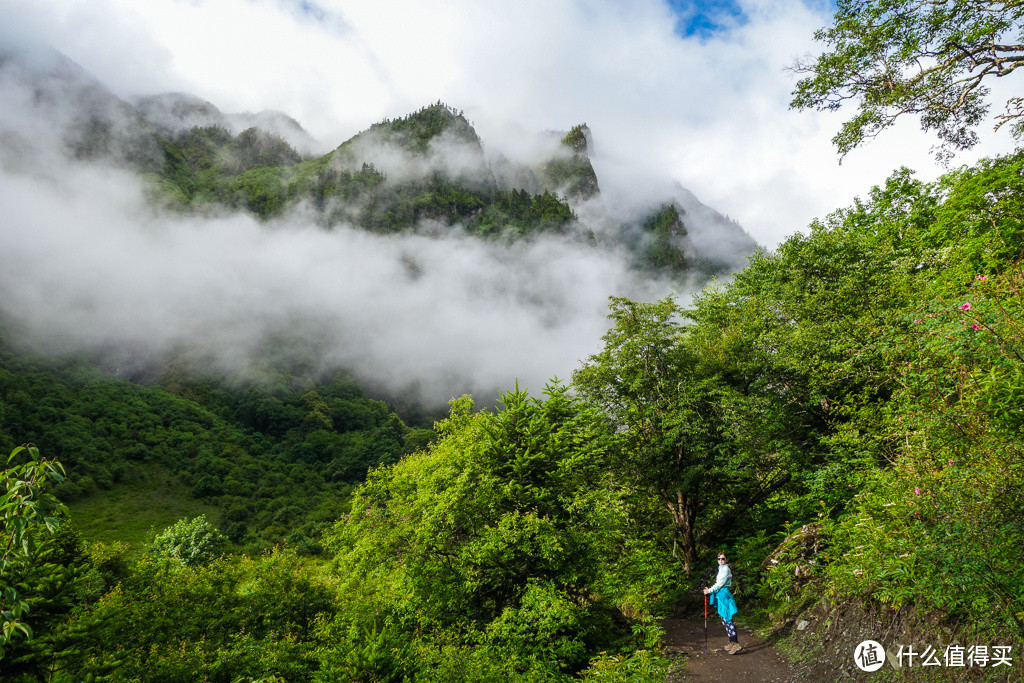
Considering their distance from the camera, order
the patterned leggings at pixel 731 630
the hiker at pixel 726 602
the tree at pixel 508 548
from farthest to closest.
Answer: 1. the tree at pixel 508 548
2. the patterned leggings at pixel 731 630
3. the hiker at pixel 726 602

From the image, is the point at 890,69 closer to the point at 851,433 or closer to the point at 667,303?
the point at 851,433

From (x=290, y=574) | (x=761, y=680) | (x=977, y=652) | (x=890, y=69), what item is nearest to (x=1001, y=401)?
(x=977, y=652)

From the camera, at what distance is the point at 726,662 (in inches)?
380

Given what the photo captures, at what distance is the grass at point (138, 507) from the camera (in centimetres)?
7150

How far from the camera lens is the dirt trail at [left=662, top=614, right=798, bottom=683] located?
28.4 feet

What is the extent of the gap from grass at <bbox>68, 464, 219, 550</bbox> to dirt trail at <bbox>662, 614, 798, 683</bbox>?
7808 cm

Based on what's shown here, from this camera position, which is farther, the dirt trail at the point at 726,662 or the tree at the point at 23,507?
the dirt trail at the point at 726,662

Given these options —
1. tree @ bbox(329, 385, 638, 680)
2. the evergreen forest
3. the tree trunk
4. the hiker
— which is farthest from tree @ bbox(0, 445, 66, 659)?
the tree trunk

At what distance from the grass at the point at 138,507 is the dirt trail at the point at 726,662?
7808 cm
